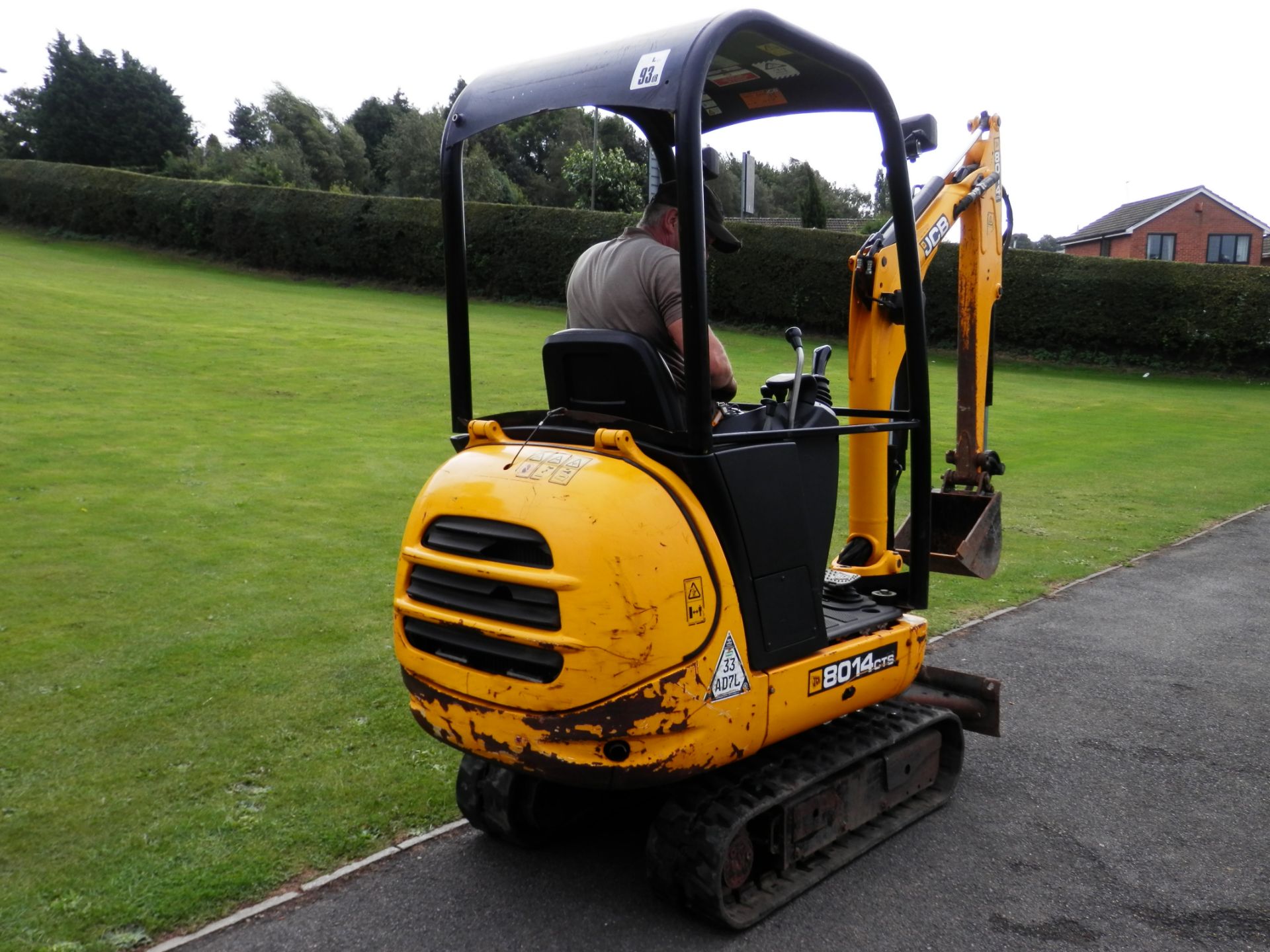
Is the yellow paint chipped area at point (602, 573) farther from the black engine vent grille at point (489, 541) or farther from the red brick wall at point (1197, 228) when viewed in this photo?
the red brick wall at point (1197, 228)

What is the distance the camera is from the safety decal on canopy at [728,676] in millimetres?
3434

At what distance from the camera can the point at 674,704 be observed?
334 cm

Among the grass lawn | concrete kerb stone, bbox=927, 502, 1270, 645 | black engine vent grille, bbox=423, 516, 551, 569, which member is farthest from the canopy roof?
concrete kerb stone, bbox=927, 502, 1270, 645

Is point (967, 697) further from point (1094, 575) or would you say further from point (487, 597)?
point (1094, 575)

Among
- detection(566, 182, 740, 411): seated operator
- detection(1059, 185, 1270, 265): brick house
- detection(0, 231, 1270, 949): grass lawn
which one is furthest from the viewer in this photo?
detection(1059, 185, 1270, 265): brick house

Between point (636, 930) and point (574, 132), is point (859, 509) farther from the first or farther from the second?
point (574, 132)

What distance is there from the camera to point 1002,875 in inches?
157

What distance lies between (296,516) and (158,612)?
8.53 feet

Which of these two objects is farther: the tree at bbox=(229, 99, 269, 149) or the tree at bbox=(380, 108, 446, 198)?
A: the tree at bbox=(229, 99, 269, 149)

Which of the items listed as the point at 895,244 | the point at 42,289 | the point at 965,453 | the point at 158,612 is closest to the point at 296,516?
the point at 158,612

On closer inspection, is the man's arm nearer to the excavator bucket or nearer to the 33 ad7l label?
the 33 ad7l label

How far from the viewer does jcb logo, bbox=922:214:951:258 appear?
16.6 feet

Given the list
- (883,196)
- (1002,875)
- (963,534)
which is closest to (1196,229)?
(883,196)

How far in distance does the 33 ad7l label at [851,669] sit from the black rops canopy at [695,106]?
1.62ft
